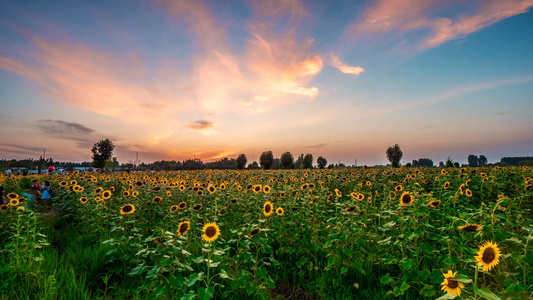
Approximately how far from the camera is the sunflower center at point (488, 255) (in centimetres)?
230

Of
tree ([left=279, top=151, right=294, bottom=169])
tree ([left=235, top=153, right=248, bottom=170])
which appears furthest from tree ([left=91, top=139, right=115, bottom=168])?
tree ([left=279, top=151, right=294, bottom=169])

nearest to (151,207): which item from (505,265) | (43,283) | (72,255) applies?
(72,255)

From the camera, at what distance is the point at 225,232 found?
5488mm

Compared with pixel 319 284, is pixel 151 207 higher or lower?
higher

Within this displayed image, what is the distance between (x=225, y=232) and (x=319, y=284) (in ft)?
8.05

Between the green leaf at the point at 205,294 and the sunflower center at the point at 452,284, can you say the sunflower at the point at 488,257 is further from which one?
the green leaf at the point at 205,294

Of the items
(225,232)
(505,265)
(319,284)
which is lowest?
(319,284)

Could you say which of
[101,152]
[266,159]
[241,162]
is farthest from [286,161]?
[101,152]

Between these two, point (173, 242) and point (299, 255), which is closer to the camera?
point (173, 242)

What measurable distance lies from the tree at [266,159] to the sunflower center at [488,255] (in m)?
61.6

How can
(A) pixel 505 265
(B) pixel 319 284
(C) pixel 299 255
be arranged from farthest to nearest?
(C) pixel 299 255
(B) pixel 319 284
(A) pixel 505 265

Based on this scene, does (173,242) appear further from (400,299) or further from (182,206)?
(400,299)

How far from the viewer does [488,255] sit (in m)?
2.32

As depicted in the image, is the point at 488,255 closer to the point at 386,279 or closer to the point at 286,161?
Result: the point at 386,279
